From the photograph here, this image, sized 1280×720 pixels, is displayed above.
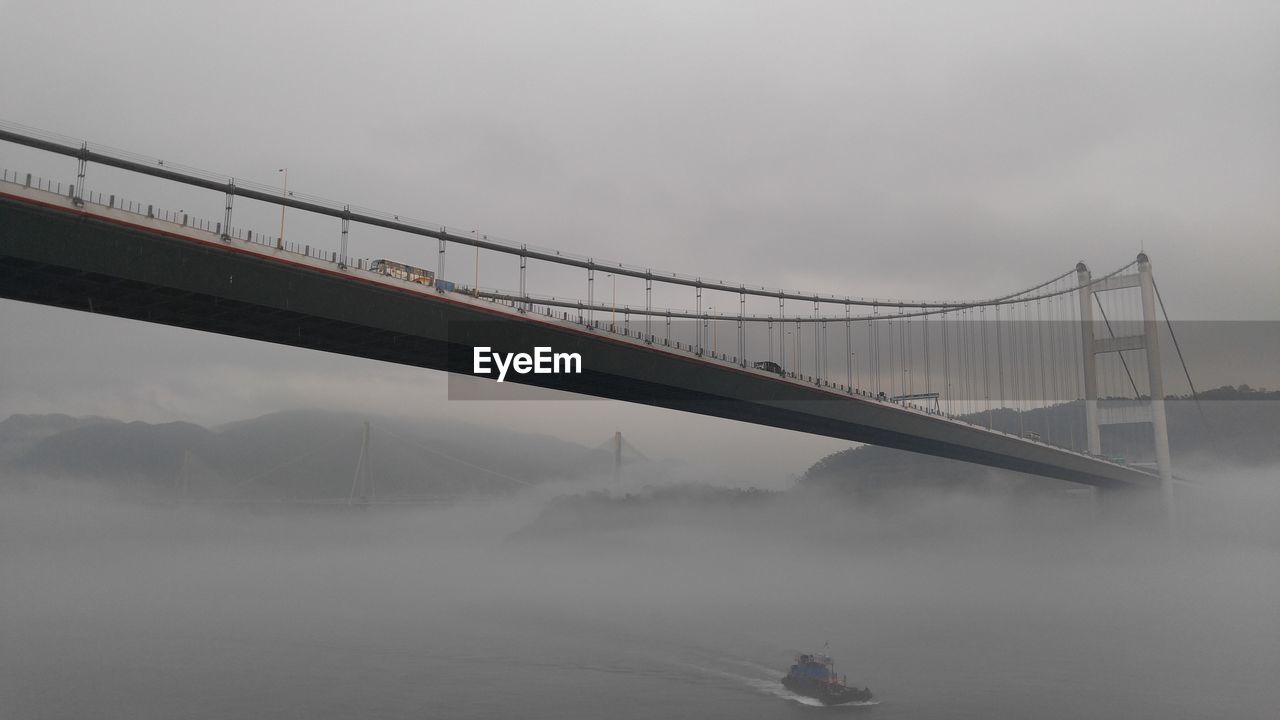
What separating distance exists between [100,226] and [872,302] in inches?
2408

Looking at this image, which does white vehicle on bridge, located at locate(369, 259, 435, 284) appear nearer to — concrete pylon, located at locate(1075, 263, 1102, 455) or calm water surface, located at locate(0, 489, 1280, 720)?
calm water surface, located at locate(0, 489, 1280, 720)

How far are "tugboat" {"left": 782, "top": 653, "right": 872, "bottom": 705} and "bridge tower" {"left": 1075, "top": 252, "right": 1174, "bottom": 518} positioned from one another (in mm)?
45008

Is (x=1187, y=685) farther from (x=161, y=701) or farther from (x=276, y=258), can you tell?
(x=161, y=701)

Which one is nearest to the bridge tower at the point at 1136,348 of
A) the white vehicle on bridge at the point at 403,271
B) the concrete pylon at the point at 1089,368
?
the concrete pylon at the point at 1089,368

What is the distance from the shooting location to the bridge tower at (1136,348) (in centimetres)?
7588

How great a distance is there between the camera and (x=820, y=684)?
4478cm

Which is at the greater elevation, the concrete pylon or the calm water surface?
the concrete pylon

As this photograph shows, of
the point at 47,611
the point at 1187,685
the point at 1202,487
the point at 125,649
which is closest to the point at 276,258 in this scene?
the point at 125,649

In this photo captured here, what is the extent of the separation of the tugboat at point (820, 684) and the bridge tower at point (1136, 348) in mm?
45008

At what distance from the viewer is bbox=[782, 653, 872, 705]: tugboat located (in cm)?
4438

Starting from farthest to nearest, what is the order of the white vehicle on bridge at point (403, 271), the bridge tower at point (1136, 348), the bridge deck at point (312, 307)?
the bridge tower at point (1136, 348)
the white vehicle on bridge at point (403, 271)
the bridge deck at point (312, 307)

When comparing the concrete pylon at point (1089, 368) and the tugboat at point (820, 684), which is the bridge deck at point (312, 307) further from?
the concrete pylon at point (1089, 368)

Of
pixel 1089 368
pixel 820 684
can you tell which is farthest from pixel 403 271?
pixel 1089 368

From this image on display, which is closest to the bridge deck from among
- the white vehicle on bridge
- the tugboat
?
the white vehicle on bridge
